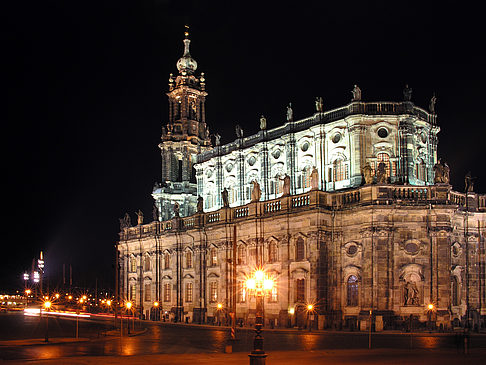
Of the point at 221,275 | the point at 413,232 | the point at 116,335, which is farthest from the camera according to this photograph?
the point at 221,275

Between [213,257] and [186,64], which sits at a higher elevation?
[186,64]

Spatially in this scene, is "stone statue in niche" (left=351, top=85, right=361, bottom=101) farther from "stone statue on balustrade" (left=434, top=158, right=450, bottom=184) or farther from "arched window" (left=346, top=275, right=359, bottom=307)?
"arched window" (left=346, top=275, right=359, bottom=307)

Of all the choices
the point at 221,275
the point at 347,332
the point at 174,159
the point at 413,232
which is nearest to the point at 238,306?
the point at 221,275

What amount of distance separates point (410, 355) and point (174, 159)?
53.2m

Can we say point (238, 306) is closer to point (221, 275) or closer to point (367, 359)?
point (221, 275)

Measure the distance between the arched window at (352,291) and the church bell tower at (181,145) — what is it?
1251 inches

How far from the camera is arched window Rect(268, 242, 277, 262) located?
55.0 meters

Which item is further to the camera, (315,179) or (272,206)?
(272,206)

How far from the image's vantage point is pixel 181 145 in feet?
256

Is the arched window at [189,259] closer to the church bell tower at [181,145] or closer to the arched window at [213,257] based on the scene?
the arched window at [213,257]

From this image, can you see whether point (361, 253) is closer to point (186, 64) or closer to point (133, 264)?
point (133, 264)

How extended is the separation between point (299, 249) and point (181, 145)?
30103 millimetres

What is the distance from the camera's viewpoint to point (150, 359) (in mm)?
27688

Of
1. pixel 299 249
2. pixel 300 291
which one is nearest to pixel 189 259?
pixel 299 249
